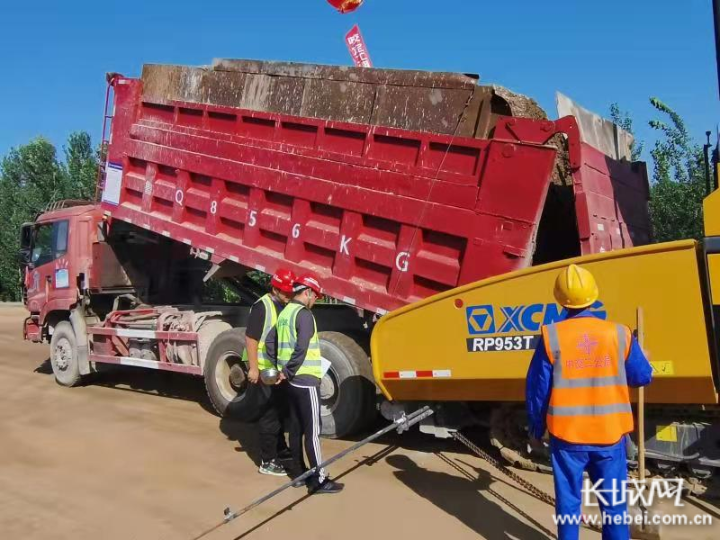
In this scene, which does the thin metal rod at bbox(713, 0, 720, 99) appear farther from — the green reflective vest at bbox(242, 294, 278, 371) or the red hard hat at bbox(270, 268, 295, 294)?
the green reflective vest at bbox(242, 294, 278, 371)

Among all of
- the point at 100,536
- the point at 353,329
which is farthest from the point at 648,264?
the point at 100,536

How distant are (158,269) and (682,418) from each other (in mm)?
6650

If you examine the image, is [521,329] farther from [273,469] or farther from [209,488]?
[209,488]

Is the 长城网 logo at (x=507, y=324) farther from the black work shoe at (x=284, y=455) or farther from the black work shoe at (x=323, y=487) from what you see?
the black work shoe at (x=284, y=455)

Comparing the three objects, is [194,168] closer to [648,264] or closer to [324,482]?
[324,482]

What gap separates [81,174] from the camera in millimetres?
25281

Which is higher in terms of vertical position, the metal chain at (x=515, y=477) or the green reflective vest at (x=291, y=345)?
the green reflective vest at (x=291, y=345)

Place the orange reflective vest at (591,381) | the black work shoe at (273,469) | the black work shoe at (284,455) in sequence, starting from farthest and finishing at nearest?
the black work shoe at (284,455) → the black work shoe at (273,469) → the orange reflective vest at (591,381)

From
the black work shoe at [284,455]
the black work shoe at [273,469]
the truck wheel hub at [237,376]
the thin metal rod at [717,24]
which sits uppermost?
the thin metal rod at [717,24]

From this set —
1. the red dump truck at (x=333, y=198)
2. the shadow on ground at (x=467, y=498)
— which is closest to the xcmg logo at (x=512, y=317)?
the red dump truck at (x=333, y=198)

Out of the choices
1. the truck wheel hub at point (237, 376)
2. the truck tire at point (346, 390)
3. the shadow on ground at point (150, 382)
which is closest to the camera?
the truck tire at point (346, 390)

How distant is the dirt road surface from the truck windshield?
222cm

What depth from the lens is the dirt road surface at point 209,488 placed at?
3.85m

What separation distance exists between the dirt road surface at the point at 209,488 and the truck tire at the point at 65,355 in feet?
4.19
